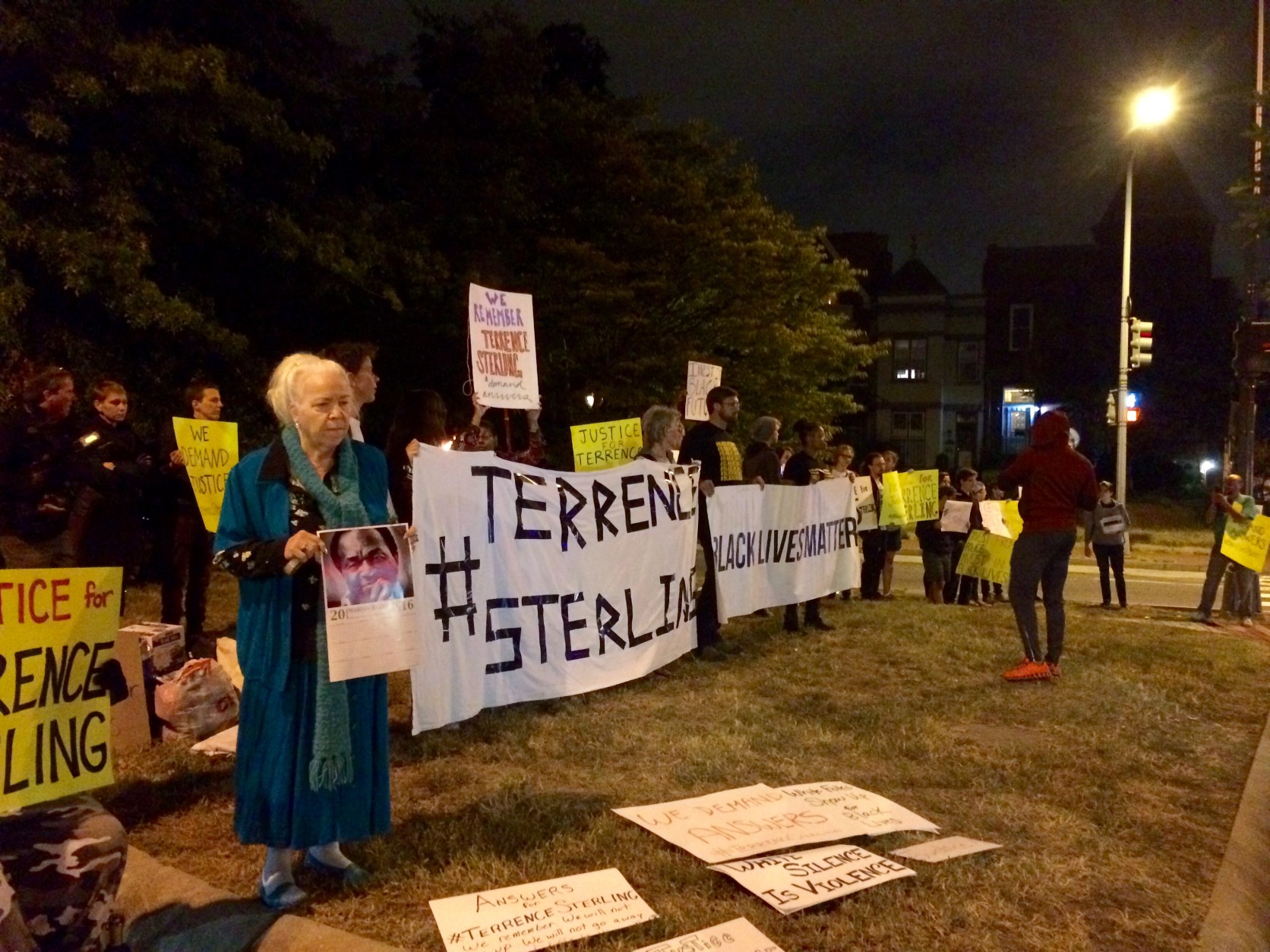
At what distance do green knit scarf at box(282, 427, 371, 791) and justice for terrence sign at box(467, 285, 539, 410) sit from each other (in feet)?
12.3

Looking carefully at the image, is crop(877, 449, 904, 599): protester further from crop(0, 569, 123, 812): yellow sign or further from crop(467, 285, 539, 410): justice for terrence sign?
crop(0, 569, 123, 812): yellow sign

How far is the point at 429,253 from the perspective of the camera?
648 inches

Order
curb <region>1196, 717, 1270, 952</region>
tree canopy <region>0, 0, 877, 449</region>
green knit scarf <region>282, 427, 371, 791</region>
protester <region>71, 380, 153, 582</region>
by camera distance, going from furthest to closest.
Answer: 1. tree canopy <region>0, 0, 877, 449</region>
2. protester <region>71, 380, 153, 582</region>
3. curb <region>1196, 717, 1270, 952</region>
4. green knit scarf <region>282, 427, 371, 791</region>

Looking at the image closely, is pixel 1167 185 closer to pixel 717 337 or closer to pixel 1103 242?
pixel 1103 242

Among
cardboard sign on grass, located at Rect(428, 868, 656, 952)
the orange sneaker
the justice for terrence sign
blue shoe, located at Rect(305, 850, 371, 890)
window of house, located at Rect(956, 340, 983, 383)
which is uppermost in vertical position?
window of house, located at Rect(956, 340, 983, 383)

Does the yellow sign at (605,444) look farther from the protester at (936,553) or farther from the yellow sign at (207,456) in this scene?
the protester at (936,553)

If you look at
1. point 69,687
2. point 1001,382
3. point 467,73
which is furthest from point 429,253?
point 1001,382

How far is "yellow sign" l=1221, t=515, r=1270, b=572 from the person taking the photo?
35.2 feet

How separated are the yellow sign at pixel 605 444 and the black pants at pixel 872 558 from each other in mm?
3440

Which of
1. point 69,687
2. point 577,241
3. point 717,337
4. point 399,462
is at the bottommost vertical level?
point 69,687

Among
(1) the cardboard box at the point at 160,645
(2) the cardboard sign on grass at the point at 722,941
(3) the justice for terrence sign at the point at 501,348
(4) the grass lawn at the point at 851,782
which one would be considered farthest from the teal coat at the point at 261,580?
(3) the justice for terrence sign at the point at 501,348

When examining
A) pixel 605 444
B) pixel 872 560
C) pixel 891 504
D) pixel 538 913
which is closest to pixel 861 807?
pixel 538 913

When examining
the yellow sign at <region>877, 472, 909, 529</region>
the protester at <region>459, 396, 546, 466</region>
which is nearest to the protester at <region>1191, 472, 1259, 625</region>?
the yellow sign at <region>877, 472, 909, 529</region>

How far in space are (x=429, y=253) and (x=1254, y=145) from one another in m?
11.5
